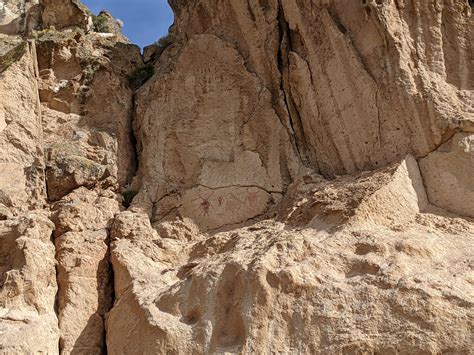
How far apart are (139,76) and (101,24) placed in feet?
10.2

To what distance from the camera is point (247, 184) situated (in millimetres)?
9195

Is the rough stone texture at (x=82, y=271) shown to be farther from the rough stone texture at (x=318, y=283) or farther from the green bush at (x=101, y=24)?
the green bush at (x=101, y=24)

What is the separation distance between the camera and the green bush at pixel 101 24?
45.3ft

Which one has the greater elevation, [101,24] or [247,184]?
[101,24]

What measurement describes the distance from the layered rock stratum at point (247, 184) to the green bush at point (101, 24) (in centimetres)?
218

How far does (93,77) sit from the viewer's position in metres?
11.0

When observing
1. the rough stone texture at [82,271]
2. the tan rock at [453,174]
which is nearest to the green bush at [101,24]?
the rough stone texture at [82,271]

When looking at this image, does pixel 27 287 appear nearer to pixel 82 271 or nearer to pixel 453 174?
pixel 82 271

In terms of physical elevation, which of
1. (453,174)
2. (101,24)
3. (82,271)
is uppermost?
(101,24)

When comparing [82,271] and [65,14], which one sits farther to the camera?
[65,14]

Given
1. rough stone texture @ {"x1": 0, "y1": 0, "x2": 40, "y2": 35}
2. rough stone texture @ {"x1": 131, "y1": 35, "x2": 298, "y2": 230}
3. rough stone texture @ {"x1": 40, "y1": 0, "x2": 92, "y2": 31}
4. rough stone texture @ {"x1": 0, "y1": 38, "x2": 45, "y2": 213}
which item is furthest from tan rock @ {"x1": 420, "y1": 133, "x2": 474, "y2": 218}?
rough stone texture @ {"x1": 0, "y1": 0, "x2": 40, "y2": 35}

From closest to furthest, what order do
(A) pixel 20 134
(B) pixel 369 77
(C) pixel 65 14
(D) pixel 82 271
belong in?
1. (D) pixel 82 271
2. (B) pixel 369 77
3. (A) pixel 20 134
4. (C) pixel 65 14

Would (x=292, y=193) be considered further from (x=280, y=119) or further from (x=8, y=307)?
(x=8, y=307)

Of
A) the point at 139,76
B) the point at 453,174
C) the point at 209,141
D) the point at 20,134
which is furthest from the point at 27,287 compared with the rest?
the point at 453,174
